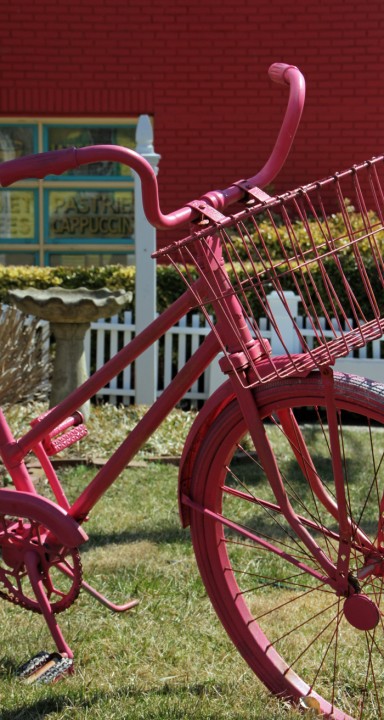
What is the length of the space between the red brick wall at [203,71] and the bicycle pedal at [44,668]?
841 cm

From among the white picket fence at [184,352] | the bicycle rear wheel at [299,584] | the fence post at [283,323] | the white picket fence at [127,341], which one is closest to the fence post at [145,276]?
the white picket fence at [184,352]

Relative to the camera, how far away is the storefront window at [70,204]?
11.4m

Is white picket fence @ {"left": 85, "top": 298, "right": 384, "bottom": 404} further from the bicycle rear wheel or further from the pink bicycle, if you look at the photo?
the pink bicycle

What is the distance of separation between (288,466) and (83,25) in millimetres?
6634

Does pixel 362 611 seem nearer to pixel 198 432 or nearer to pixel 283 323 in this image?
pixel 198 432

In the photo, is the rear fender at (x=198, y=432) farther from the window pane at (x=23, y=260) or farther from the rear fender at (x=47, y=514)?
the window pane at (x=23, y=260)

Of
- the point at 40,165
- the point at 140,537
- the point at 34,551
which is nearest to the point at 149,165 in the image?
the point at 40,165

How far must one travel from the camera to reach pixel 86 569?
4.53 metres

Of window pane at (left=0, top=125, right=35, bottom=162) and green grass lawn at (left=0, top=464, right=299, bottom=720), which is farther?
window pane at (left=0, top=125, right=35, bottom=162)

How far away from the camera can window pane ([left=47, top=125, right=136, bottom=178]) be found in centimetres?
1135

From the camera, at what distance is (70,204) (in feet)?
37.7

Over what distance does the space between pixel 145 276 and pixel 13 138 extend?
4852mm

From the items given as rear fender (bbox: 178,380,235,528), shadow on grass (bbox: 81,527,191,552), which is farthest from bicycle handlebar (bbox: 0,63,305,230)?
shadow on grass (bbox: 81,527,191,552)

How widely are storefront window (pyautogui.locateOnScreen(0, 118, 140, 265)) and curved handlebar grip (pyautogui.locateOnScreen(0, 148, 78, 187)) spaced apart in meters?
8.36
